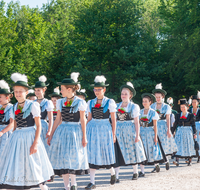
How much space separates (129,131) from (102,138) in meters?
1.22

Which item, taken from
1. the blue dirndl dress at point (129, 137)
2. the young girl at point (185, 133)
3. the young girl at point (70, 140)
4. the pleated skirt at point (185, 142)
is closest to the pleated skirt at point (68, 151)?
the young girl at point (70, 140)

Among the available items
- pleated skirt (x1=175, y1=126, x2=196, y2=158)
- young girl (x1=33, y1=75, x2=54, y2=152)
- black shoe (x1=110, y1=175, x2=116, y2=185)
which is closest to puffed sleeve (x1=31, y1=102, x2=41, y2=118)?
young girl (x1=33, y1=75, x2=54, y2=152)

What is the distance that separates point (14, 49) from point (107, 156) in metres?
32.4

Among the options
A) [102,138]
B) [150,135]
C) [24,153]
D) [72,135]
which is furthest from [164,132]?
[24,153]

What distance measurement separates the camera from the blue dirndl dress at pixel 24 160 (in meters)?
5.14

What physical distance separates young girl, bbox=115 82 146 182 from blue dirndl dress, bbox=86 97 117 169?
2.65 feet

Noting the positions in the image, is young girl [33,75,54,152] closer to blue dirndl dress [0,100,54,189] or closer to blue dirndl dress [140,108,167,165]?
blue dirndl dress [0,100,54,189]

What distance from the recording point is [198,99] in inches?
506

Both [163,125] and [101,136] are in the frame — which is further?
[163,125]

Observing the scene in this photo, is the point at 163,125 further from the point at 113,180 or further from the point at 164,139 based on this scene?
the point at 113,180

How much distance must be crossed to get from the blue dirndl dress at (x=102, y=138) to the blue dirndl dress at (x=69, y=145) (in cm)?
94

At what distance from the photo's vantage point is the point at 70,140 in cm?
610

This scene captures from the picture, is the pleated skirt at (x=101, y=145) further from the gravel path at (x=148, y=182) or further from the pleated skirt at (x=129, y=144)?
the pleated skirt at (x=129, y=144)

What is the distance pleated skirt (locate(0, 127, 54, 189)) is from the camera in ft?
16.8
